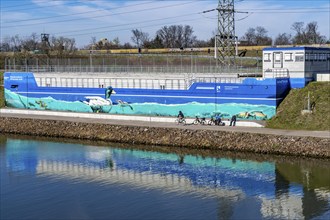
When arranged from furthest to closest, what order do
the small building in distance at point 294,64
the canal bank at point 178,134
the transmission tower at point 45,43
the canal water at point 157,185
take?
the transmission tower at point 45,43, the small building in distance at point 294,64, the canal bank at point 178,134, the canal water at point 157,185

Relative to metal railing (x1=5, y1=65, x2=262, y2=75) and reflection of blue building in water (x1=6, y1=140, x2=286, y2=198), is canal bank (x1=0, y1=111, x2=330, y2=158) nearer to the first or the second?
reflection of blue building in water (x1=6, y1=140, x2=286, y2=198)

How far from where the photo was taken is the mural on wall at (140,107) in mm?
40688

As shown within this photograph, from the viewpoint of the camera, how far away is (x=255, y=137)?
35500 millimetres

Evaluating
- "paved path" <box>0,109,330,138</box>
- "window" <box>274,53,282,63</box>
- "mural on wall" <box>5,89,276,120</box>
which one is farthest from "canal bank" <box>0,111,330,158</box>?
"window" <box>274,53,282,63</box>

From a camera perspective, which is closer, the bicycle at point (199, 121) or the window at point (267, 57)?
the bicycle at point (199, 121)

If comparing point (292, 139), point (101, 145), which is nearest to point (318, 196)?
point (292, 139)

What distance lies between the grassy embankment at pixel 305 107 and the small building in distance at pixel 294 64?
3.52 feet

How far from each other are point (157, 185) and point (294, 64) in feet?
65.5

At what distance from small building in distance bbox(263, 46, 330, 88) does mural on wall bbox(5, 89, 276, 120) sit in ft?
13.3

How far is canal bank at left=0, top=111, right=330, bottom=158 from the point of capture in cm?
3394

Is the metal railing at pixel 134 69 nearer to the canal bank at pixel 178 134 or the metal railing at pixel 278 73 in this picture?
the metal railing at pixel 278 73

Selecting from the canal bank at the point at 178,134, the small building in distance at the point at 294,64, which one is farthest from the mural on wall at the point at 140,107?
the small building in distance at the point at 294,64

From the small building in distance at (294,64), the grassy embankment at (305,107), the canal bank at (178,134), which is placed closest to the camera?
the canal bank at (178,134)

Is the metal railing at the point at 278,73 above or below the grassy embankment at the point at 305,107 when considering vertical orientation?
above
